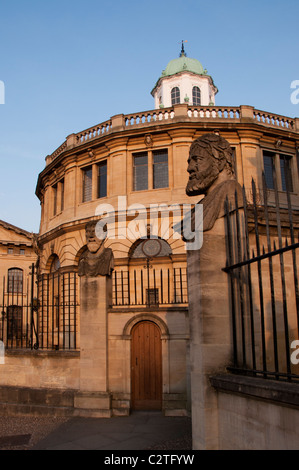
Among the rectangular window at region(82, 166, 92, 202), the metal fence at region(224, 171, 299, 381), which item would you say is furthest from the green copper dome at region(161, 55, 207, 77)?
the metal fence at region(224, 171, 299, 381)

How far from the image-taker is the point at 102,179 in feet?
83.0

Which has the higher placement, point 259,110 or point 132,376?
point 259,110

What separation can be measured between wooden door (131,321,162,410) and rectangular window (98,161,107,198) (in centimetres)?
1458

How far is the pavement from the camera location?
7906 mm

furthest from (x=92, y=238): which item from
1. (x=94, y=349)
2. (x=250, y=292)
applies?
(x=250, y=292)

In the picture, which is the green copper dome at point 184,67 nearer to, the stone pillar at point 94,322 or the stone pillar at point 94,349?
the stone pillar at point 94,322

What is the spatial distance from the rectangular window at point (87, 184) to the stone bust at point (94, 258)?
14551 mm

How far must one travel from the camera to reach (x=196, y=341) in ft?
17.5

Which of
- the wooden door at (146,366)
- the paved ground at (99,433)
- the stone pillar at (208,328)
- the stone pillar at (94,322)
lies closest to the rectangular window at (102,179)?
the stone pillar at (94,322)

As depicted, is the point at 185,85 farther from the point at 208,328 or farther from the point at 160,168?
the point at 208,328

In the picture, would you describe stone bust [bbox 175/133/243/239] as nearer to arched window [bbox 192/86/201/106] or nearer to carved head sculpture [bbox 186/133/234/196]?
carved head sculpture [bbox 186/133/234/196]
